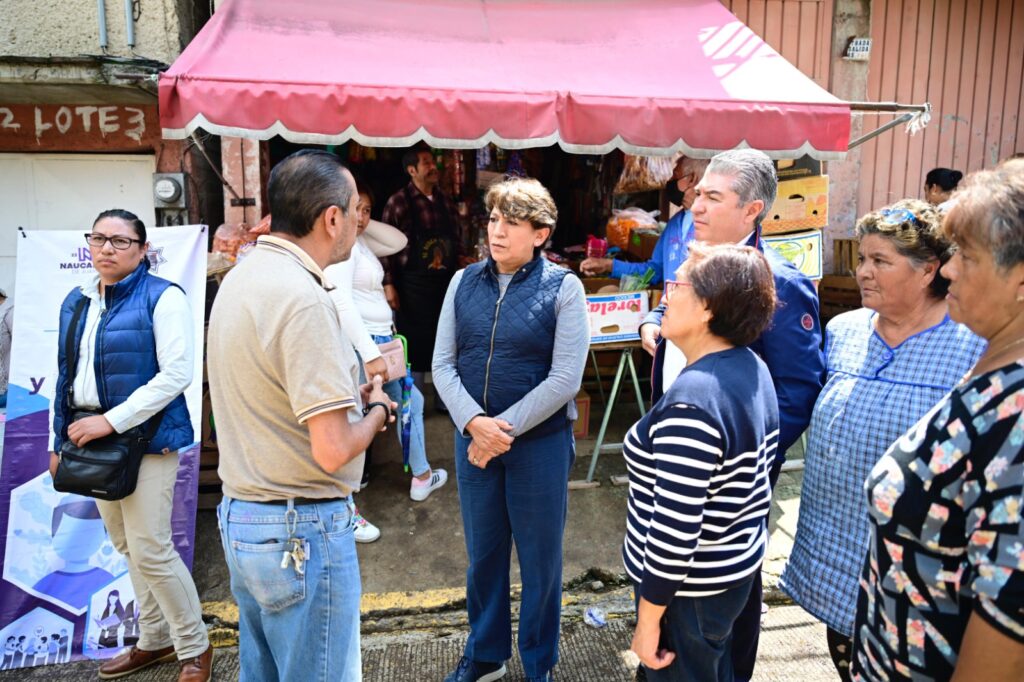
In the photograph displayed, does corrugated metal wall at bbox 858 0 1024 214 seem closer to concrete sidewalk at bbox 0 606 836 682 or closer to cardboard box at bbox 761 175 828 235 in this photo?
cardboard box at bbox 761 175 828 235

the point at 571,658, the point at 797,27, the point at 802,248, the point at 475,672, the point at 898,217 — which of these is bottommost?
the point at 571,658

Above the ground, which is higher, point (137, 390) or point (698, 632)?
point (137, 390)

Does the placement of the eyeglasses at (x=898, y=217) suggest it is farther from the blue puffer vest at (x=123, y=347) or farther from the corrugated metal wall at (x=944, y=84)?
the corrugated metal wall at (x=944, y=84)

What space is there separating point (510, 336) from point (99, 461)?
170 cm

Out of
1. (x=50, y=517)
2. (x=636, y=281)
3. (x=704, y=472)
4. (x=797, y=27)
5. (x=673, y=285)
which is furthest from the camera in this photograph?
(x=797, y=27)

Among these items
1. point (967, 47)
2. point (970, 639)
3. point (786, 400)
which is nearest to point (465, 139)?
point (786, 400)

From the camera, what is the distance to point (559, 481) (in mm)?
2768

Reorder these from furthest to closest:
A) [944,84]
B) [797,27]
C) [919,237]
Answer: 1. [944,84]
2. [797,27]
3. [919,237]

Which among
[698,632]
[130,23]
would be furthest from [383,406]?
[130,23]

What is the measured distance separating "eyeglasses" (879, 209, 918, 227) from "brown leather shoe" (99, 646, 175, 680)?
11.2 ft

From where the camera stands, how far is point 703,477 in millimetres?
1668

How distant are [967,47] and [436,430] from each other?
254 inches

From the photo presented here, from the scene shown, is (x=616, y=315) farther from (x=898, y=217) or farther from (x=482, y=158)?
(x=898, y=217)

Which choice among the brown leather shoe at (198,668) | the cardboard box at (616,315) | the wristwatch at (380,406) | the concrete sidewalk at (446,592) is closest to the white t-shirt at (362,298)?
the concrete sidewalk at (446,592)
